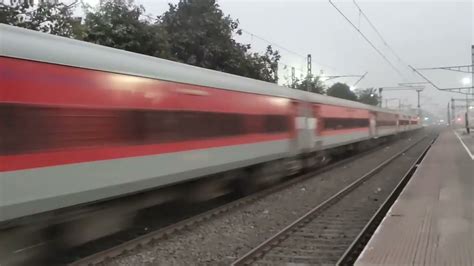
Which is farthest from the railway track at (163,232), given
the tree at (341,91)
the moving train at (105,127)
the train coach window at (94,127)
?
the tree at (341,91)

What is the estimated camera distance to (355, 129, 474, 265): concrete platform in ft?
21.6

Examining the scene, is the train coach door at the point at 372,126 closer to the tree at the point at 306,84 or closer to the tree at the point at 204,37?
the tree at the point at 204,37

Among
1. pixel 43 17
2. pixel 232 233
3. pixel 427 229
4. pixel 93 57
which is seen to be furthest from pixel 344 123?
pixel 93 57

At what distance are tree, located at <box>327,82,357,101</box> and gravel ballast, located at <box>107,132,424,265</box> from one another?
6212 centimetres

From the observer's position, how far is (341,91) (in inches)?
3027

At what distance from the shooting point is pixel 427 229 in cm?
836

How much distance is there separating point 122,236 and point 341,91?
70.6 metres

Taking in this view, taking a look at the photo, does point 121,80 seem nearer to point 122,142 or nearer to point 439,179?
point 122,142

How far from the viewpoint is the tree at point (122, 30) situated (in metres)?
20.1

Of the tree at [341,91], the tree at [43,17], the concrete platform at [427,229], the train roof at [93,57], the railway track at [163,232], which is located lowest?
the railway track at [163,232]

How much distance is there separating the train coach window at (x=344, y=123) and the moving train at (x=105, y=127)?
8328 millimetres

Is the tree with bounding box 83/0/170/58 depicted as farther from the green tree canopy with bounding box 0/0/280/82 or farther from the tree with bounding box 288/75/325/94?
the tree with bounding box 288/75/325/94

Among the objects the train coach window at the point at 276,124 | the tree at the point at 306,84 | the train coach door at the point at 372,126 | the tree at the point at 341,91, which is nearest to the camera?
the train coach window at the point at 276,124

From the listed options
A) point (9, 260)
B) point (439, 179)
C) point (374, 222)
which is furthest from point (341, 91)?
point (9, 260)
